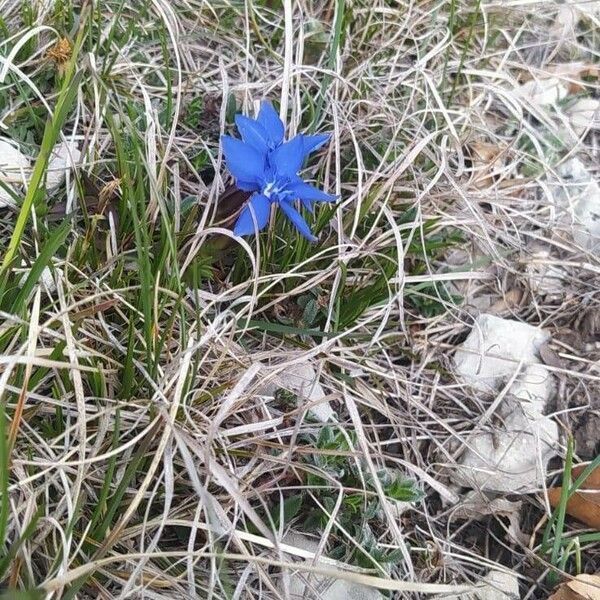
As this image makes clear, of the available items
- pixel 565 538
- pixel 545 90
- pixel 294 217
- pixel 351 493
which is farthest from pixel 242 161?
pixel 545 90

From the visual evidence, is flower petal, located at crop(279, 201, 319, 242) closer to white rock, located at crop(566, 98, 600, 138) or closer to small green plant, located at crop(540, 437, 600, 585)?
small green plant, located at crop(540, 437, 600, 585)

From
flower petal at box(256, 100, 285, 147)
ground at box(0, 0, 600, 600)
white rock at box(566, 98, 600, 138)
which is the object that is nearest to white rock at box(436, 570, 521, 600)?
→ ground at box(0, 0, 600, 600)

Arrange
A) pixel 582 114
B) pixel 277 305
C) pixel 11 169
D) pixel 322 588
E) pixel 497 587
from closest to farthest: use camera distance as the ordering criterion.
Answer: pixel 322 588 < pixel 497 587 < pixel 11 169 < pixel 277 305 < pixel 582 114

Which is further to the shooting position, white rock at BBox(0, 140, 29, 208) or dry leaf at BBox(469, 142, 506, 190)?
dry leaf at BBox(469, 142, 506, 190)

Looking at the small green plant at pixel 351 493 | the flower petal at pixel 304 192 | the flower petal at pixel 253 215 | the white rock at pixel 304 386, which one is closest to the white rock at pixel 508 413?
the small green plant at pixel 351 493

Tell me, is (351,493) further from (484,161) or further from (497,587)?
(484,161)
